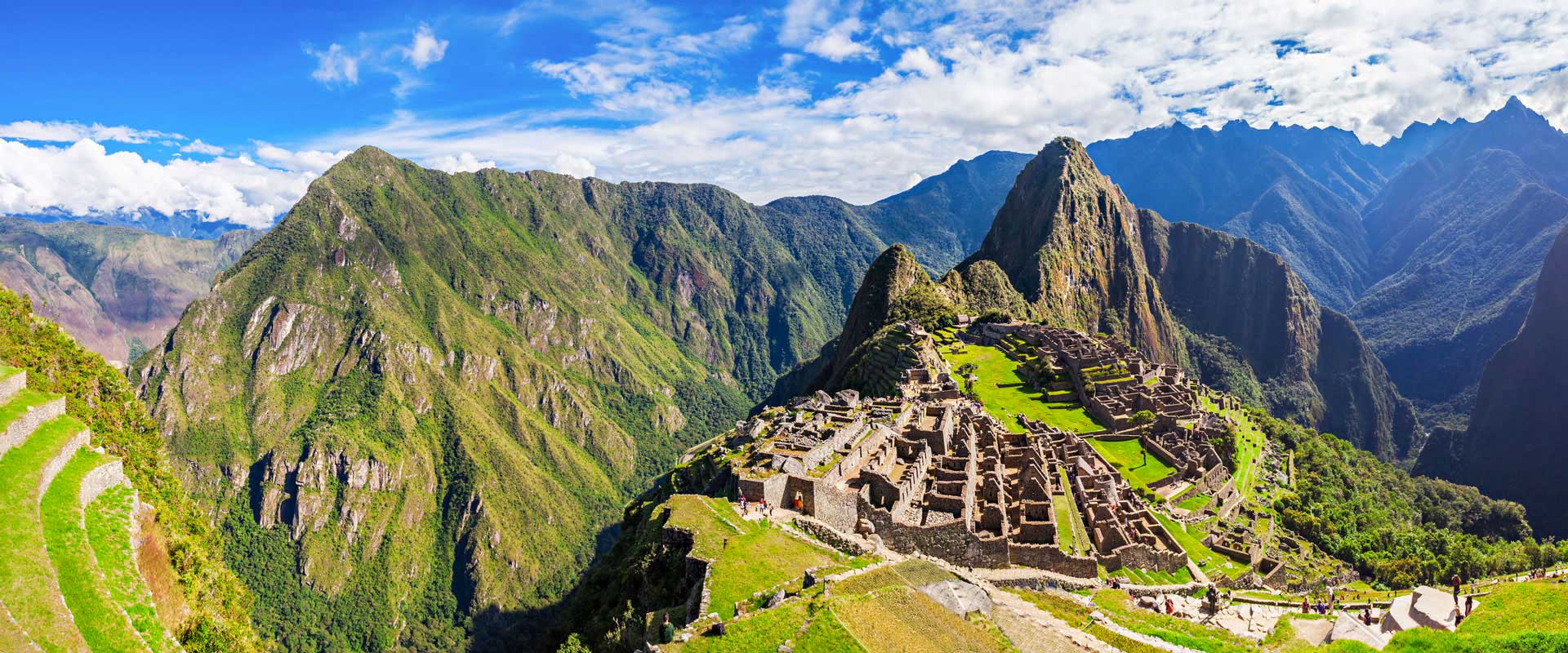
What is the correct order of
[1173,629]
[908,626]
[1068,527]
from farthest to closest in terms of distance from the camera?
[1068,527]
[1173,629]
[908,626]

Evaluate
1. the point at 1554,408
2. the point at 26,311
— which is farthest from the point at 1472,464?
the point at 26,311

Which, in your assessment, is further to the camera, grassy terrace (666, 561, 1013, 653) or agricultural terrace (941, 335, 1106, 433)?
agricultural terrace (941, 335, 1106, 433)

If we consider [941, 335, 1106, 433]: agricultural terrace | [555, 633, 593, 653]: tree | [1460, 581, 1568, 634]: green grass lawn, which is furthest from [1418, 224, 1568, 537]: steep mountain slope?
[555, 633, 593, 653]: tree

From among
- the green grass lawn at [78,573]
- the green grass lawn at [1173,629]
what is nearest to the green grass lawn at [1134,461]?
the green grass lawn at [1173,629]

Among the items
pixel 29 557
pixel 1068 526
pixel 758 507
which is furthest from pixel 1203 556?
pixel 29 557

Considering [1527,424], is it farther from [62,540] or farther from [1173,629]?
[62,540]

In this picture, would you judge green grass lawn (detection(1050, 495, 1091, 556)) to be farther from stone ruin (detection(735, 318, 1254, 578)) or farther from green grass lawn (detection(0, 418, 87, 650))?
green grass lawn (detection(0, 418, 87, 650))

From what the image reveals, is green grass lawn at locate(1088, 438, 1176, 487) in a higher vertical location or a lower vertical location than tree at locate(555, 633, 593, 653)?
lower
